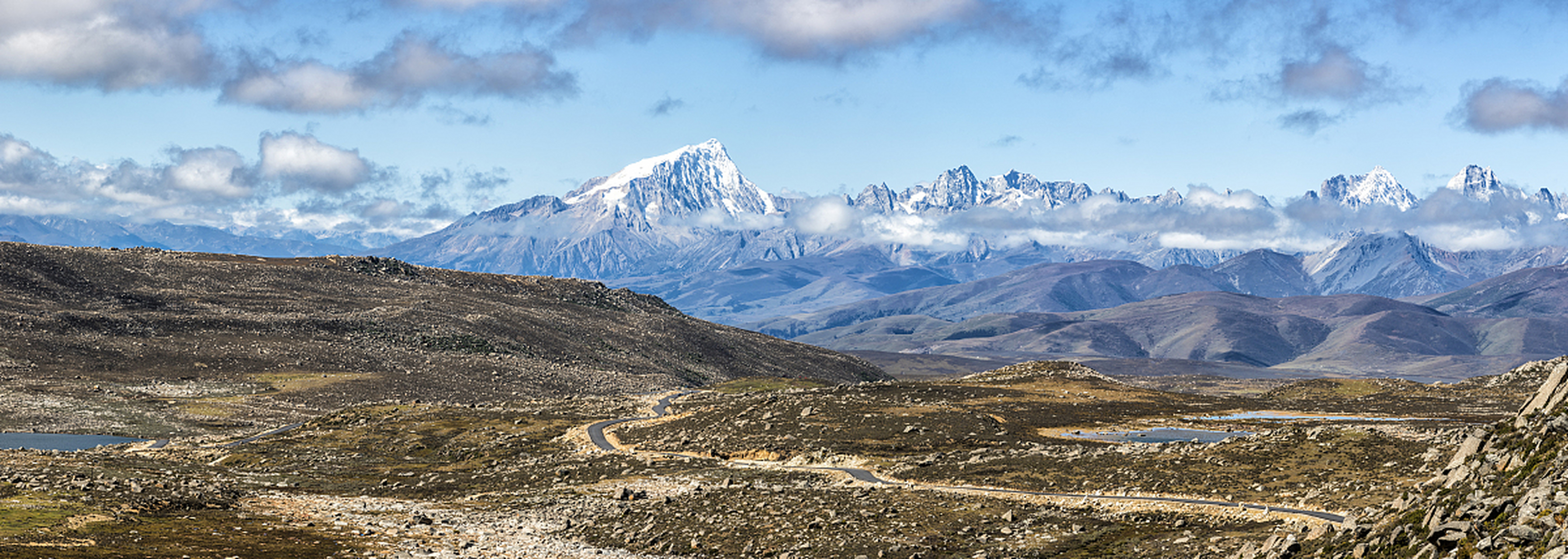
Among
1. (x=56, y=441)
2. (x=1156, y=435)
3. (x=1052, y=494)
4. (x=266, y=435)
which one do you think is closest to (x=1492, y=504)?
(x=1052, y=494)

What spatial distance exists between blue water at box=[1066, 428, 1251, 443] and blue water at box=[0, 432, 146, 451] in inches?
3479

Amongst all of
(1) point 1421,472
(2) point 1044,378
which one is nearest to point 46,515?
(1) point 1421,472

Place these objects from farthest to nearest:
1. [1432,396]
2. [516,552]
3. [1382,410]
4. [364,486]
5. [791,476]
A: [1432,396]
[1382,410]
[364,486]
[791,476]
[516,552]

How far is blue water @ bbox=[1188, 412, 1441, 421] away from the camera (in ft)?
365

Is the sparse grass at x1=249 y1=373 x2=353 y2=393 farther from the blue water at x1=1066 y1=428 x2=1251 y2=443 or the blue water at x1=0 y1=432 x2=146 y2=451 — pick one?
the blue water at x1=1066 y1=428 x2=1251 y2=443

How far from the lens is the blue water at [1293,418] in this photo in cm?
11119

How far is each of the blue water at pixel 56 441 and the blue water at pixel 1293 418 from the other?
103853 mm

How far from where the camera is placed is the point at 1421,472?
57.3 metres

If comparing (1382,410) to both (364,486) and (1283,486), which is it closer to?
→ (1283,486)

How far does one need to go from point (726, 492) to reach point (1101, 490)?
19.5m

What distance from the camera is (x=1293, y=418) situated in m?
120

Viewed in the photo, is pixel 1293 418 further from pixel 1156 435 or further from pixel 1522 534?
pixel 1522 534

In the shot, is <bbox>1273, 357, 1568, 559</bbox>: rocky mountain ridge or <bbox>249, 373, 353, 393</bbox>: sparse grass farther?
<bbox>249, 373, 353, 393</bbox>: sparse grass

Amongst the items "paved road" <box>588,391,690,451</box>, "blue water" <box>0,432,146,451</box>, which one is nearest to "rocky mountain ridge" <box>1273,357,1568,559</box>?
"paved road" <box>588,391,690,451</box>
